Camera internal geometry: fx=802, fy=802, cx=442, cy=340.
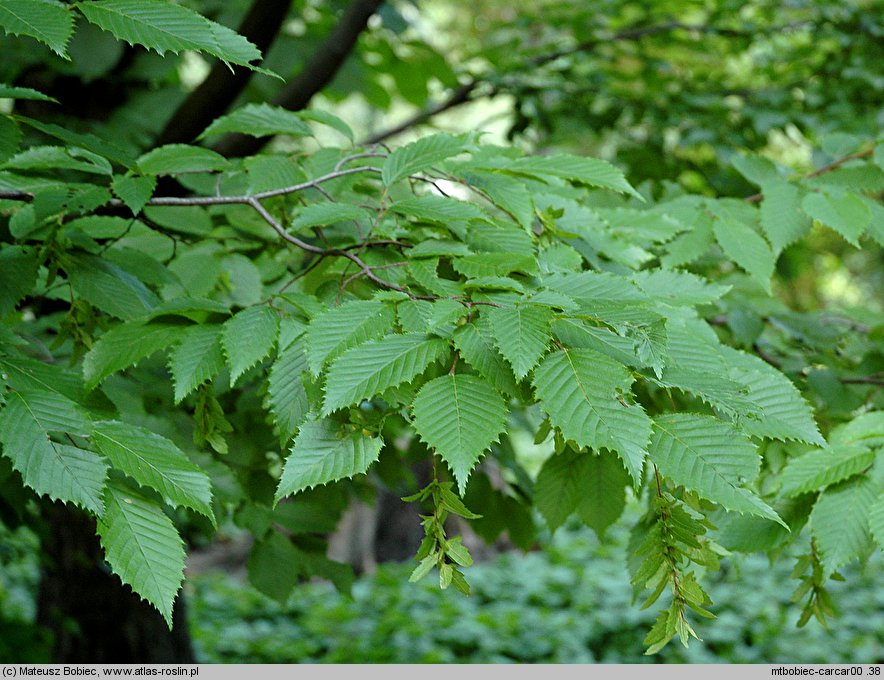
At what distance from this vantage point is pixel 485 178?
1.46m

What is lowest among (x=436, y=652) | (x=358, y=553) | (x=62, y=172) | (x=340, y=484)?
(x=358, y=553)

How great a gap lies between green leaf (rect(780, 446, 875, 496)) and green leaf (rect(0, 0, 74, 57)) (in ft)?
4.28

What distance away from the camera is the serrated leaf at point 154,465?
3.55ft

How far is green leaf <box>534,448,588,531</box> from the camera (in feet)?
5.35

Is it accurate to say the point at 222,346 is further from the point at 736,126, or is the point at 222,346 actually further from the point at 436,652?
the point at 436,652

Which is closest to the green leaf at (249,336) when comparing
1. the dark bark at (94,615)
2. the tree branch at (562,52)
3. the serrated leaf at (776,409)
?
the serrated leaf at (776,409)

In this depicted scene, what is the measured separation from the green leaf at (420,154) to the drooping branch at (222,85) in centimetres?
134

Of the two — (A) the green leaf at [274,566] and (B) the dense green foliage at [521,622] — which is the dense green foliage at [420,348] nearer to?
(A) the green leaf at [274,566]

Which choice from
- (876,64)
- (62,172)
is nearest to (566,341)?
(62,172)

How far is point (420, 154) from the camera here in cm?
140

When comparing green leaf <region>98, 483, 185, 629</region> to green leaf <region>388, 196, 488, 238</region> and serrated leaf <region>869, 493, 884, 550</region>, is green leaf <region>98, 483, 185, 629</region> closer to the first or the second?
green leaf <region>388, 196, 488, 238</region>

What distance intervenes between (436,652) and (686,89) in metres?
3.64

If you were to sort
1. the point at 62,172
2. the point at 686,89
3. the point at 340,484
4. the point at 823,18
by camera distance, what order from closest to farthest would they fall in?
the point at 340,484 < the point at 62,172 < the point at 823,18 < the point at 686,89

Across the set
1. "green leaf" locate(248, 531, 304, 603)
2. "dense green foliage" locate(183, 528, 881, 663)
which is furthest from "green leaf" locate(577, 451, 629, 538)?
"dense green foliage" locate(183, 528, 881, 663)
